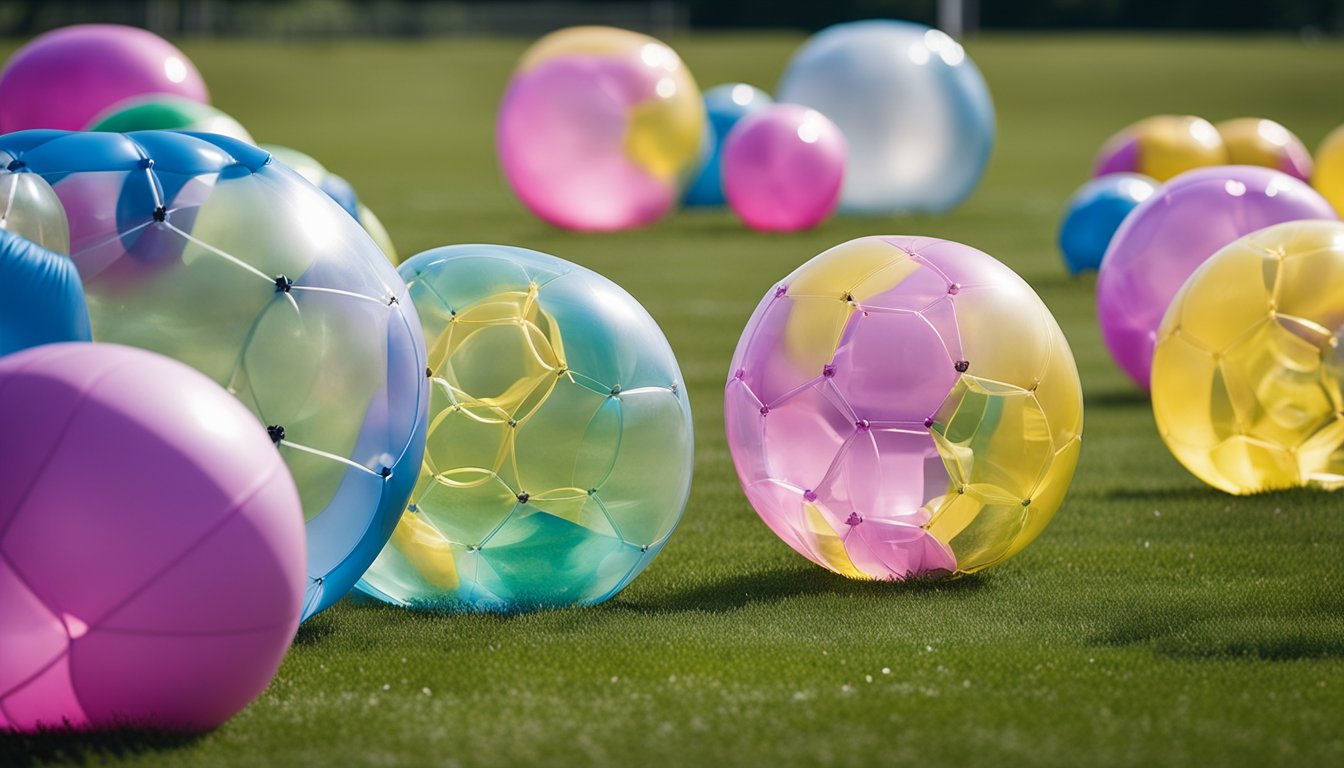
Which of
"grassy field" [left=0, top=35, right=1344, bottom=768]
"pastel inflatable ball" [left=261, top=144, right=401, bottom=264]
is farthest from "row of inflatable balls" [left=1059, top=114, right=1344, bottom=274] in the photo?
"pastel inflatable ball" [left=261, top=144, right=401, bottom=264]

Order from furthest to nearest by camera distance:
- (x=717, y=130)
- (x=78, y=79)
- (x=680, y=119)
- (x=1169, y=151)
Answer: (x=717, y=130)
(x=680, y=119)
(x=1169, y=151)
(x=78, y=79)

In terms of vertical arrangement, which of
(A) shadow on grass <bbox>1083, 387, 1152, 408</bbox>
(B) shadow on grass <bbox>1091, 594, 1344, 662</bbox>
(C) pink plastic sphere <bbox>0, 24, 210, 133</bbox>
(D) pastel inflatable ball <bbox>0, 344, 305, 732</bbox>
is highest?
(D) pastel inflatable ball <bbox>0, 344, 305, 732</bbox>

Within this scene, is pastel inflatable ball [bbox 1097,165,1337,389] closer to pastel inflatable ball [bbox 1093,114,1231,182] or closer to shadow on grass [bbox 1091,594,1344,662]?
shadow on grass [bbox 1091,594,1344,662]

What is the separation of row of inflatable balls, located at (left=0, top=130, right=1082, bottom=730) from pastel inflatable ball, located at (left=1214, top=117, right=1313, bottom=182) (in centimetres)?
1285

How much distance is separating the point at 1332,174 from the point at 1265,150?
72 centimetres

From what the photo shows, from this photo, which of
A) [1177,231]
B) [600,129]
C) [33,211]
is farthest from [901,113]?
[33,211]

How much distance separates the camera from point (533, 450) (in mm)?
5844

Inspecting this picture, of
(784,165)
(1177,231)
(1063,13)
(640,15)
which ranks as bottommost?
(1063,13)

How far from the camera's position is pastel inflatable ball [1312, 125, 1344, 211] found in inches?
703

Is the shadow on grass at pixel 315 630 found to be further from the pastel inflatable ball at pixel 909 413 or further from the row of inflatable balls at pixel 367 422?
the pastel inflatable ball at pixel 909 413

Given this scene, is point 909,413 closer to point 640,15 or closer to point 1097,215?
point 1097,215

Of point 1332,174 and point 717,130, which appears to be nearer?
point 1332,174

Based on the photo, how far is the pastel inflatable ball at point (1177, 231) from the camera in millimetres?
9391

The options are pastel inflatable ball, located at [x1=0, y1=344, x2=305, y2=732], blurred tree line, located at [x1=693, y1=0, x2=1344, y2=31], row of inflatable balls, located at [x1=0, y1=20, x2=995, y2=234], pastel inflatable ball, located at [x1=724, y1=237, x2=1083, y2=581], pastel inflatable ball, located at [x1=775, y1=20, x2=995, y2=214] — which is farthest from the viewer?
blurred tree line, located at [x1=693, y1=0, x2=1344, y2=31]
